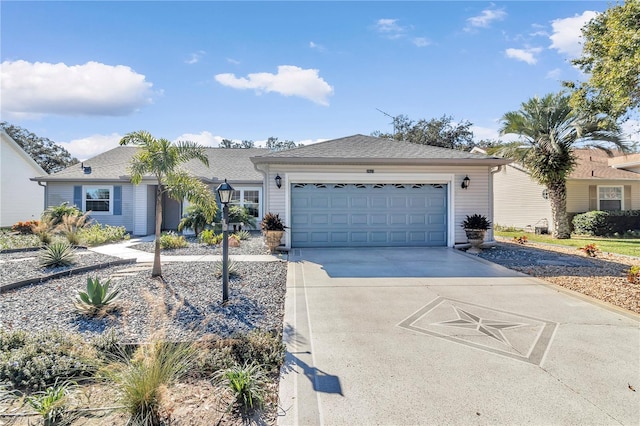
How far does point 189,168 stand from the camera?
16859mm

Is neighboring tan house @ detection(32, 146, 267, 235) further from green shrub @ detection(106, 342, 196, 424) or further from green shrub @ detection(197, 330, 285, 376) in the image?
green shrub @ detection(106, 342, 196, 424)

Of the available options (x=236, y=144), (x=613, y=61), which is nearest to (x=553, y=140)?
(x=613, y=61)

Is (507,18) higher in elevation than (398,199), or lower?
higher

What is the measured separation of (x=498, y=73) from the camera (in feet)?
35.9

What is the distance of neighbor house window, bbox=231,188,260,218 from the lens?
15742 millimetres

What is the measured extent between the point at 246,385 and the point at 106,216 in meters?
15.7

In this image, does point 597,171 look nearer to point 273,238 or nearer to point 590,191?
point 590,191

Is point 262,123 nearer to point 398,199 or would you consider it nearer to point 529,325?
point 398,199

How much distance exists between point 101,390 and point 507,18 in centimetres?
1116

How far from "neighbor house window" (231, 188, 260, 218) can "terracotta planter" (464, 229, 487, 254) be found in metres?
9.80

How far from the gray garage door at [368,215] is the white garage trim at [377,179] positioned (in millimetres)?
173

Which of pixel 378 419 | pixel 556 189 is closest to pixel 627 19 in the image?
pixel 378 419

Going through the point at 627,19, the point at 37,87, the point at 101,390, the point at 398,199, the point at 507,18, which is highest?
Answer: the point at 507,18

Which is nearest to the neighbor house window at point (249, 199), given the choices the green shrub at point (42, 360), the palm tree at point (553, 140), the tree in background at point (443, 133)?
the palm tree at point (553, 140)
